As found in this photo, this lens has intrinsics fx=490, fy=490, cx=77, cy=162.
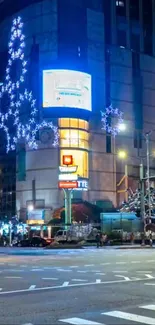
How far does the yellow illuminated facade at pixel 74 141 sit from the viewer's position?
65.9m

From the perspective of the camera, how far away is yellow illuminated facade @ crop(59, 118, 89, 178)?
6588cm

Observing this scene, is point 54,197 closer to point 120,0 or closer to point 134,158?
point 134,158

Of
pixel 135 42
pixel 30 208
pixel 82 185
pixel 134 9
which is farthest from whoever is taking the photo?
pixel 134 9

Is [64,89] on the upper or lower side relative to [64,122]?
upper

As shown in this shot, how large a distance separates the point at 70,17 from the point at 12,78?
40.2ft

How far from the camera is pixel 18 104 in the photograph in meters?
68.9

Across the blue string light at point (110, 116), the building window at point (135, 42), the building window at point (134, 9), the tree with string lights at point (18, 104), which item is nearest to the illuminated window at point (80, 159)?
the tree with string lights at point (18, 104)

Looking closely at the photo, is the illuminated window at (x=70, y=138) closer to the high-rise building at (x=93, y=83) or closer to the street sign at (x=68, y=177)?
the high-rise building at (x=93, y=83)

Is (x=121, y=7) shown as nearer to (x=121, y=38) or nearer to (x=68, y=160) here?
(x=121, y=38)

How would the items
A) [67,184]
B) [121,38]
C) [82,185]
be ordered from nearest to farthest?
[67,184]
[82,185]
[121,38]

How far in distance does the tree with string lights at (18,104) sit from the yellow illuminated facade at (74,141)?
45.5 inches

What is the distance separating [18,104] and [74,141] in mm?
9969

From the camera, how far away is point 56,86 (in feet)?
215

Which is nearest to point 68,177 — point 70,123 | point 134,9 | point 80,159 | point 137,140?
point 80,159
